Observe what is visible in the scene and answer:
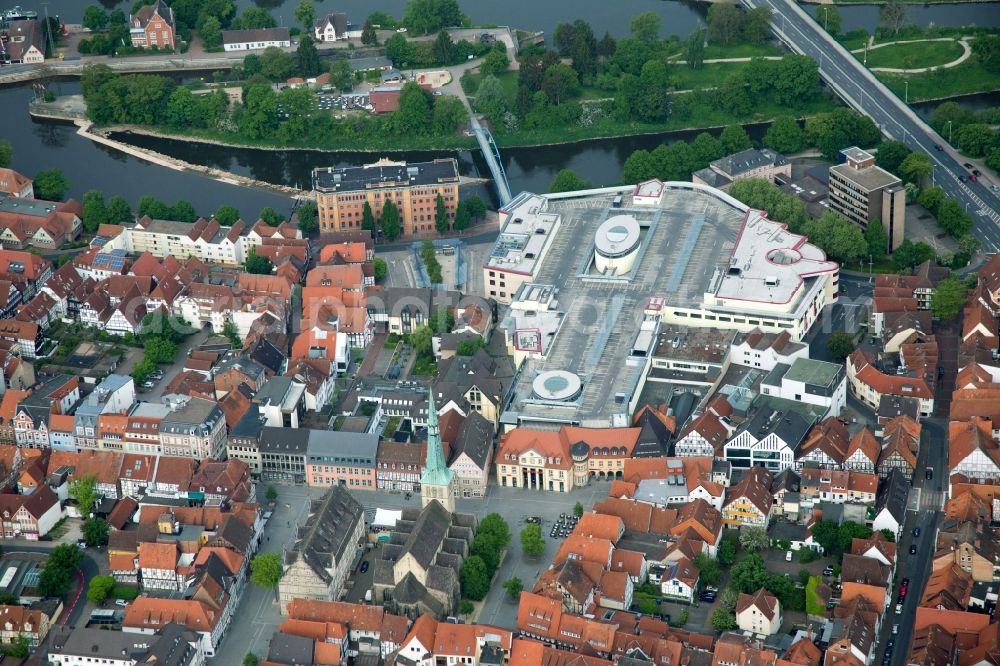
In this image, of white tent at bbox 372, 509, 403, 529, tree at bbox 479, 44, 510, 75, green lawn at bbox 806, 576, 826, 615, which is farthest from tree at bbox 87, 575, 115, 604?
tree at bbox 479, 44, 510, 75

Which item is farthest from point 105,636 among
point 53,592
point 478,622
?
point 478,622

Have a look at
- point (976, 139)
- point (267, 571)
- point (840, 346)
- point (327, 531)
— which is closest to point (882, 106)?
point (976, 139)

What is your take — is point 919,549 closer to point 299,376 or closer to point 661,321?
point 661,321

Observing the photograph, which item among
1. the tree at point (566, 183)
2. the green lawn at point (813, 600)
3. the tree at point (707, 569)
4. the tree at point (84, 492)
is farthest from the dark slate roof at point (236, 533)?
the tree at point (566, 183)

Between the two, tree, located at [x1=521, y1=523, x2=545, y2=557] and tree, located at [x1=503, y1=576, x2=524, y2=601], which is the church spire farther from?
tree, located at [x1=503, y1=576, x2=524, y2=601]

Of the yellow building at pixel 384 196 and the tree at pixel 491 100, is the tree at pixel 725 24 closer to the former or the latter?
the tree at pixel 491 100

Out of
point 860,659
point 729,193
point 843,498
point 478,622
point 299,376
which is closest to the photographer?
point 860,659
